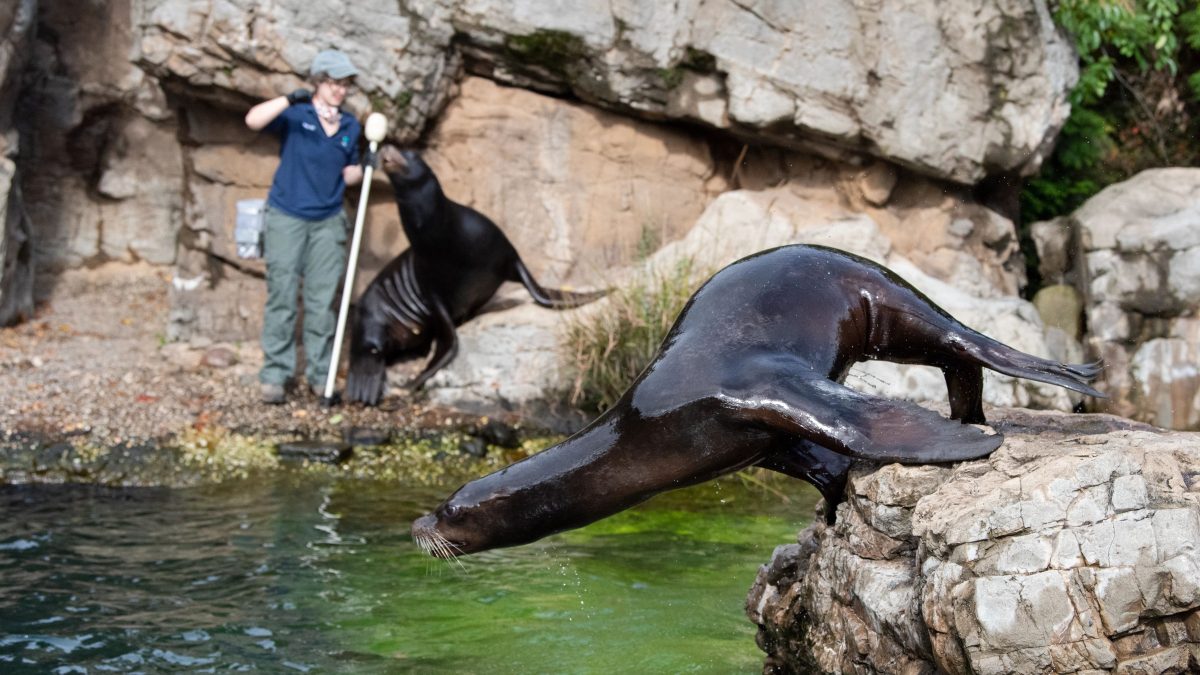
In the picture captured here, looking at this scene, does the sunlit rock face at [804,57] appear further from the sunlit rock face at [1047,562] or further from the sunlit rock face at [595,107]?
the sunlit rock face at [1047,562]

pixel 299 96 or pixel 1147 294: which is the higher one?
pixel 299 96

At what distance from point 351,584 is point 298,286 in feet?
12.6

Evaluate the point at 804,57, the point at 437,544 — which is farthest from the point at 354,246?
the point at 437,544

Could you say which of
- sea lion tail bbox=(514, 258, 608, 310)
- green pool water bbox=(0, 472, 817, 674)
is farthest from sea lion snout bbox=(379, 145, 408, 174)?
green pool water bbox=(0, 472, 817, 674)

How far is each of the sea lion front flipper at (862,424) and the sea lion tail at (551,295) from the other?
5344 mm

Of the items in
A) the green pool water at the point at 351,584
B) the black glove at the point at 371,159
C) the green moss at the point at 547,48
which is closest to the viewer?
the green pool water at the point at 351,584

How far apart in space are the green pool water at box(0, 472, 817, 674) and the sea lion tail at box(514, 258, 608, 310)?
200 centimetres

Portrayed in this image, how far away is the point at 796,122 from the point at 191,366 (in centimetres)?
484

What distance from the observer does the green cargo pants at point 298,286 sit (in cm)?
899

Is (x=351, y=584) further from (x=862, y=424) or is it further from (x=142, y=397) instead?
(x=142, y=397)

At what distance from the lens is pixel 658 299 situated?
8398mm

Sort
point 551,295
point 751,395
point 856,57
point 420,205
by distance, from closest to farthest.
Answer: point 751,395
point 420,205
point 551,295
point 856,57

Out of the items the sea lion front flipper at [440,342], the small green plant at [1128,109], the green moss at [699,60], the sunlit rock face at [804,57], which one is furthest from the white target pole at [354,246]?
the small green plant at [1128,109]

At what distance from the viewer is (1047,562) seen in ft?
10.4
